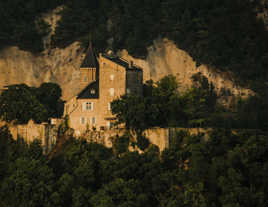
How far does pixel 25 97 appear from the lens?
7756 centimetres

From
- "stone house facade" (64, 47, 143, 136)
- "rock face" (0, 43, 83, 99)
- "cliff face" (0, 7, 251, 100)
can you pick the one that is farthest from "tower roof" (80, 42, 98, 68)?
"rock face" (0, 43, 83, 99)

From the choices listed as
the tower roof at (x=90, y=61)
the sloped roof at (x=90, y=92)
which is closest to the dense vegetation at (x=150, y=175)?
the sloped roof at (x=90, y=92)

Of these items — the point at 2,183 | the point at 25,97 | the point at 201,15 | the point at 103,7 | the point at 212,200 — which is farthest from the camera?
the point at 103,7

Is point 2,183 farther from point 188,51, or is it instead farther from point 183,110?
point 188,51

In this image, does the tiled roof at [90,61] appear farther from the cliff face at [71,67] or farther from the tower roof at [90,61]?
the cliff face at [71,67]

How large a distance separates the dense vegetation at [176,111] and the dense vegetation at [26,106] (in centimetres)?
934

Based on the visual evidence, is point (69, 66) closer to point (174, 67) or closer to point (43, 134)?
point (174, 67)

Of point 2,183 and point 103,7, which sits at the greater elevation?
point 103,7

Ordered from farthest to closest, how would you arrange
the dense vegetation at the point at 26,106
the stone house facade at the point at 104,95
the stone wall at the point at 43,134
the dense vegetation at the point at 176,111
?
the dense vegetation at the point at 26,106 → the stone house facade at the point at 104,95 → the stone wall at the point at 43,134 → the dense vegetation at the point at 176,111

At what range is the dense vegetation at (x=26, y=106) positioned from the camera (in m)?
76.4

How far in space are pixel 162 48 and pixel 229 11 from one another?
1077 cm

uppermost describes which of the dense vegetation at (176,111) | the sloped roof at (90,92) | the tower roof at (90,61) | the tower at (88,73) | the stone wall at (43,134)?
the tower roof at (90,61)

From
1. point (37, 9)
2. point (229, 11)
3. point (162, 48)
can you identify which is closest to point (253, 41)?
point (229, 11)

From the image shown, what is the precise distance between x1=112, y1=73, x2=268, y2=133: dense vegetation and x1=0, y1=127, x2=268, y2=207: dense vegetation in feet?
11.2
